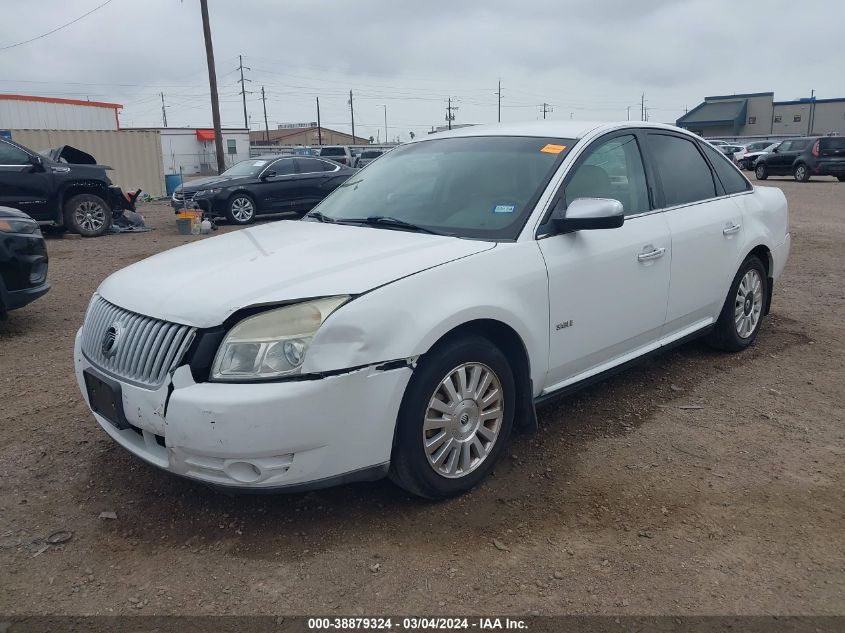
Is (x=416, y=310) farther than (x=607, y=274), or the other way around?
(x=607, y=274)

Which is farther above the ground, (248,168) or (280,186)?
(248,168)

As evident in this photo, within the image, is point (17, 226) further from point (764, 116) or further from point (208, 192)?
point (764, 116)

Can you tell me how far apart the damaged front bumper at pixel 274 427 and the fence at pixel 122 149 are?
22.4 m

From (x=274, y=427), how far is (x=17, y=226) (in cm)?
450

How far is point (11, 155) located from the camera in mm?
11539

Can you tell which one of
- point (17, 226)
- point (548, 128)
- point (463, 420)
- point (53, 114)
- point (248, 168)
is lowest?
point (463, 420)

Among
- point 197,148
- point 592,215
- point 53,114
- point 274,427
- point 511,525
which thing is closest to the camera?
point 274,427

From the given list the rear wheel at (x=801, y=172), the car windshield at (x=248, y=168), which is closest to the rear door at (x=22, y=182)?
the car windshield at (x=248, y=168)

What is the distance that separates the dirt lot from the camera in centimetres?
259

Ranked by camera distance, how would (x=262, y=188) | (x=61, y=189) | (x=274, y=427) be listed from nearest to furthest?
(x=274, y=427)
(x=61, y=189)
(x=262, y=188)

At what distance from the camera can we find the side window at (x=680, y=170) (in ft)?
14.5

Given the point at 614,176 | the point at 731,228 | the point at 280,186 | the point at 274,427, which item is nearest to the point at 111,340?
the point at 274,427

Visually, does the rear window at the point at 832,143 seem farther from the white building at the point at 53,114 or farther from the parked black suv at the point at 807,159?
the white building at the point at 53,114

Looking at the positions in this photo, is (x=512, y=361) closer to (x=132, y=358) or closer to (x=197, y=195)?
(x=132, y=358)
